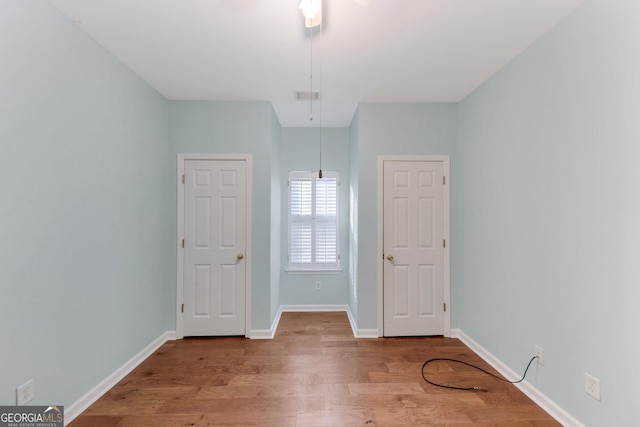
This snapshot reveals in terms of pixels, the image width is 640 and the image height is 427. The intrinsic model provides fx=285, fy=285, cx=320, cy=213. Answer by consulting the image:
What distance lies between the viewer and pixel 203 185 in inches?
132

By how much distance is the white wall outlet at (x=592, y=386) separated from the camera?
1722 millimetres

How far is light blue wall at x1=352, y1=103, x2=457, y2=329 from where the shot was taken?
3.39 metres

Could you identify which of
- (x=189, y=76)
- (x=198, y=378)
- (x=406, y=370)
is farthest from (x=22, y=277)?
(x=406, y=370)

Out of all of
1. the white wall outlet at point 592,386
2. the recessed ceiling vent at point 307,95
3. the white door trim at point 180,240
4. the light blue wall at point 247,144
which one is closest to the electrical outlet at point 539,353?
the white wall outlet at point 592,386

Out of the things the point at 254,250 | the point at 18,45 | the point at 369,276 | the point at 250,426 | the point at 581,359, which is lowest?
the point at 250,426

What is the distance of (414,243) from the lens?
3.41 meters

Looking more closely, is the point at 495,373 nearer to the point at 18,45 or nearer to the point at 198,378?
the point at 198,378

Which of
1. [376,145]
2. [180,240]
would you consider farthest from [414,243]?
[180,240]

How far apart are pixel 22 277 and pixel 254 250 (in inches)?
76.9

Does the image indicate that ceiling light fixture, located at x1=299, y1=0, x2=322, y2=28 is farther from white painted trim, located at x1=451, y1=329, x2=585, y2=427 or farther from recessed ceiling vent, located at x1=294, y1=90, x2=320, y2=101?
white painted trim, located at x1=451, y1=329, x2=585, y2=427

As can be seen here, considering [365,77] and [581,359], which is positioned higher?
[365,77]

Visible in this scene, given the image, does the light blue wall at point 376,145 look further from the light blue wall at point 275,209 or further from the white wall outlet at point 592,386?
the white wall outlet at point 592,386

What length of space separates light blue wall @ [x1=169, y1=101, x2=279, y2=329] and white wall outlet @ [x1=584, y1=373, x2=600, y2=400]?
2761 millimetres

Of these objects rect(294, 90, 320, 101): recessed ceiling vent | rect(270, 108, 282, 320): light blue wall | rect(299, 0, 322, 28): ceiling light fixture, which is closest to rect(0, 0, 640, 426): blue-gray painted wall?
rect(270, 108, 282, 320): light blue wall
